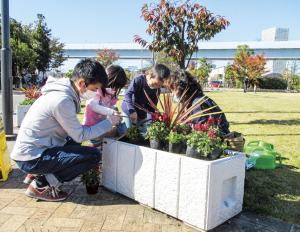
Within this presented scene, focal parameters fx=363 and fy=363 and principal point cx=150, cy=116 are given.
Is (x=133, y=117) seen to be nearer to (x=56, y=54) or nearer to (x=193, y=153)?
(x=193, y=153)

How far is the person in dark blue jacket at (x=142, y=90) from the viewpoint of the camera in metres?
4.39

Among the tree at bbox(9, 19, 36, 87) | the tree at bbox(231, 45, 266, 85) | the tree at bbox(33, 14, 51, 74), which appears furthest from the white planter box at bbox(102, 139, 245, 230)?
the tree at bbox(231, 45, 266, 85)

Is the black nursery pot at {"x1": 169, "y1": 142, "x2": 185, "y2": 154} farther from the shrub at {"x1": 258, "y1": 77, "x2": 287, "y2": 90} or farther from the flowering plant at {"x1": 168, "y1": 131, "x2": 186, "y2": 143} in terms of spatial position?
the shrub at {"x1": 258, "y1": 77, "x2": 287, "y2": 90}

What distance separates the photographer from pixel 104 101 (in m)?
4.10

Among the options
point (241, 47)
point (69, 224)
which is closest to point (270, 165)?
point (69, 224)

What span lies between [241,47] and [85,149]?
1914 inches

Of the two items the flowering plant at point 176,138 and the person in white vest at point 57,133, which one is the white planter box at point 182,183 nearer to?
the flowering plant at point 176,138

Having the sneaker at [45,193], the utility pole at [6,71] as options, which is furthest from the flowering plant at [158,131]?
the utility pole at [6,71]

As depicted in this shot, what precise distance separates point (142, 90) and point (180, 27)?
4.57 metres

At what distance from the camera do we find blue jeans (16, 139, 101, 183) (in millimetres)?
3445

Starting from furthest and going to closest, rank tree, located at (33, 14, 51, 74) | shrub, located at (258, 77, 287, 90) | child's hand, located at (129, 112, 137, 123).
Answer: shrub, located at (258, 77, 287, 90) → tree, located at (33, 14, 51, 74) → child's hand, located at (129, 112, 137, 123)

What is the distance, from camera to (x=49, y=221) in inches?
125

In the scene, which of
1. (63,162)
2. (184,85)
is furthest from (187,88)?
(63,162)

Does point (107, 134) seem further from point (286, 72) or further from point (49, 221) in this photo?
point (286, 72)
